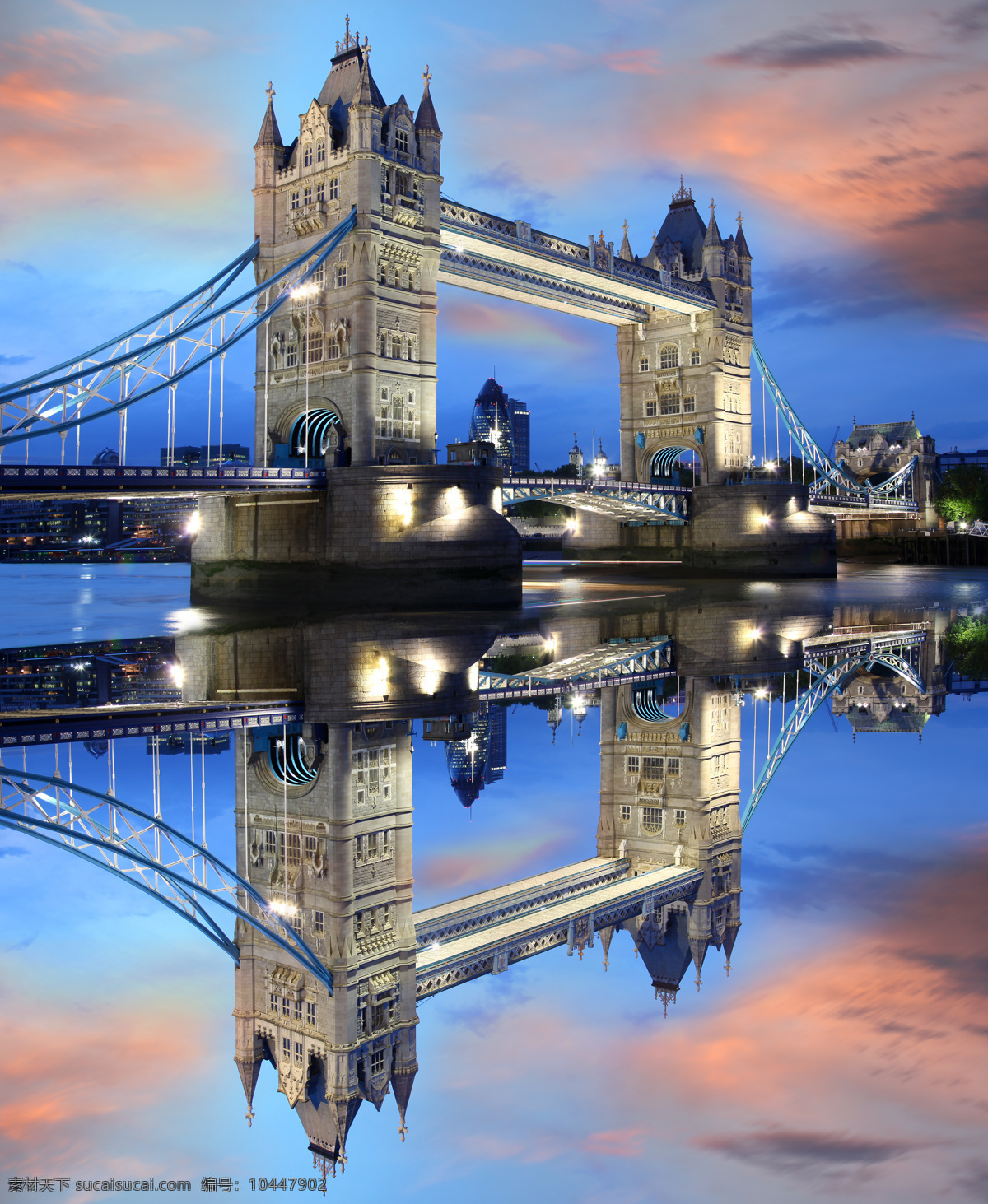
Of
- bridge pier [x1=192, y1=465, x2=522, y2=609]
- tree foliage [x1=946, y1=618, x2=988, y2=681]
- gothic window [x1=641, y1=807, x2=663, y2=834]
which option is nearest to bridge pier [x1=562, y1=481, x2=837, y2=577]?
bridge pier [x1=192, y1=465, x2=522, y2=609]

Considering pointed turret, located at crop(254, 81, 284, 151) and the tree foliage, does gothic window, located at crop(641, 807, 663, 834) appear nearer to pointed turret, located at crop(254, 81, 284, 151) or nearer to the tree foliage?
the tree foliage

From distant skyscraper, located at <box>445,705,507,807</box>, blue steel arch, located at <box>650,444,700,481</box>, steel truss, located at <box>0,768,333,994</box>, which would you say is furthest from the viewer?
blue steel arch, located at <box>650,444,700,481</box>

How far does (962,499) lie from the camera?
79.0m

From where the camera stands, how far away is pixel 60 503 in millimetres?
89250

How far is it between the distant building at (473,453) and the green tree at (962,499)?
59.2 m

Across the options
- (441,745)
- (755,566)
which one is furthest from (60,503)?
(441,745)

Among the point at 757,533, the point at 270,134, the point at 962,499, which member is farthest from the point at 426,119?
the point at 962,499

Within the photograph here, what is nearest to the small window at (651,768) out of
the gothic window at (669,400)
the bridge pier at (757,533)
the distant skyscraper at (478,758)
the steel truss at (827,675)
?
the steel truss at (827,675)

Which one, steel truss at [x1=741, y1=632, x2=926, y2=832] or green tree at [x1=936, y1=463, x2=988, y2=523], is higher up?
green tree at [x1=936, y1=463, x2=988, y2=523]

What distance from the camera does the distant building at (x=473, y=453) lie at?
95.0 ft

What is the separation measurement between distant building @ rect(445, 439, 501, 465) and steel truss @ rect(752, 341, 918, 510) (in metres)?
23.3

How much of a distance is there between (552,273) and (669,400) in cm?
1185

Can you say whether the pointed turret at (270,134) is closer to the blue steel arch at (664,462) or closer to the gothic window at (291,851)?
the blue steel arch at (664,462)

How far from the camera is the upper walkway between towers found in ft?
107
